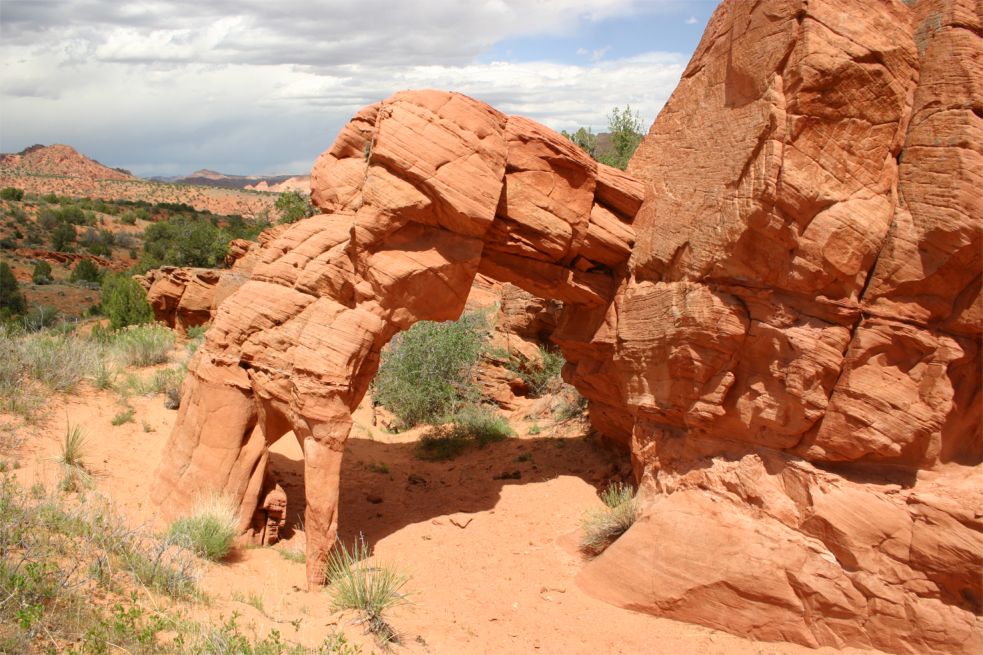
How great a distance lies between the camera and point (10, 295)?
2869 centimetres

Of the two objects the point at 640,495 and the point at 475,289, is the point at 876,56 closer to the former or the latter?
the point at 640,495

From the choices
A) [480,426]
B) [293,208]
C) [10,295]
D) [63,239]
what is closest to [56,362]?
[480,426]

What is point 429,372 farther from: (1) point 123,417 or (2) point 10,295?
(2) point 10,295

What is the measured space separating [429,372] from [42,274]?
30.3 meters

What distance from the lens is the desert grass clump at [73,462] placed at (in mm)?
7702

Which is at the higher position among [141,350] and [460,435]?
[141,350]

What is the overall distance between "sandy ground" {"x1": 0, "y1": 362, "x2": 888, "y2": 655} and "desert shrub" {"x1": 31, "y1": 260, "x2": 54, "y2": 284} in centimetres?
2876

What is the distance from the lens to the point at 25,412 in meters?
8.85

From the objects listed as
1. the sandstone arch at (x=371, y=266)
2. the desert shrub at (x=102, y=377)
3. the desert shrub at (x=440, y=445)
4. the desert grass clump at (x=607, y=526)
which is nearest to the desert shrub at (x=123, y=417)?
the desert shrub at (x=102, y=377)

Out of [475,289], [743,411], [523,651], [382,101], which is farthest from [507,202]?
[475,289]

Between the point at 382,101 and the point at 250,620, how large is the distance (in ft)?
16.5

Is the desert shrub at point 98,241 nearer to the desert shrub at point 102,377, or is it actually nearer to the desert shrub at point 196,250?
the desert shrub at point 196,250

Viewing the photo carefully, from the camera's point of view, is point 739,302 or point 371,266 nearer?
point 739,302

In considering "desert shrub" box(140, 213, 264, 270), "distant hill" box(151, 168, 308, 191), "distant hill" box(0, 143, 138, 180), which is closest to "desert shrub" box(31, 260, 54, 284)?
"desert shrub" box(140, 213, 264, 270)
